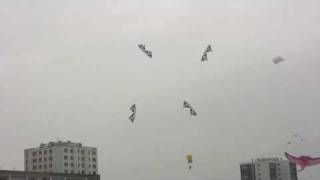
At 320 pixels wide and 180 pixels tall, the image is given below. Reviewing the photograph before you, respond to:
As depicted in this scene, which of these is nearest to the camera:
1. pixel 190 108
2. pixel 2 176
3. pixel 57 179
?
pixel 190 108

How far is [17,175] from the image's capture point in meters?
144

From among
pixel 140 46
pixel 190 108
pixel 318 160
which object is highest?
pixel 140 46

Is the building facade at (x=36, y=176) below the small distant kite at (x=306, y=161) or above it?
above

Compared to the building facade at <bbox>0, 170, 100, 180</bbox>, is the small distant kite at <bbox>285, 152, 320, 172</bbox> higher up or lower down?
lower down

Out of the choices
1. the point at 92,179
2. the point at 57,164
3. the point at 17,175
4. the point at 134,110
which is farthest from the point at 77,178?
the point at 134,110

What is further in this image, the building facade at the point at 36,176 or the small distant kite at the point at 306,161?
the building facade at the point at 36,176

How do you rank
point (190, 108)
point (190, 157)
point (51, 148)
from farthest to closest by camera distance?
1. point (51, 148)
2. point (190, 157)
3. point (190, 108)

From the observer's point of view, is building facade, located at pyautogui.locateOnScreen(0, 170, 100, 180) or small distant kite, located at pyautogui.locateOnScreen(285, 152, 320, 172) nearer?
small distant kite, located at pyautogui.locateOnScreen(285, 152, 320, 172)

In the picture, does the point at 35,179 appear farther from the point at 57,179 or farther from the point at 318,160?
the point at 318,160

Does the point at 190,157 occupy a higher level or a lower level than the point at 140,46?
Result: lower

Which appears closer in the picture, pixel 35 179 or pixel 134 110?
pixel 134 110

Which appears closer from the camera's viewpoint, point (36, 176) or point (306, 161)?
point (306, 161)

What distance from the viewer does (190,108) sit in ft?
215

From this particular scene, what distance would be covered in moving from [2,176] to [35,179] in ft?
31.3
